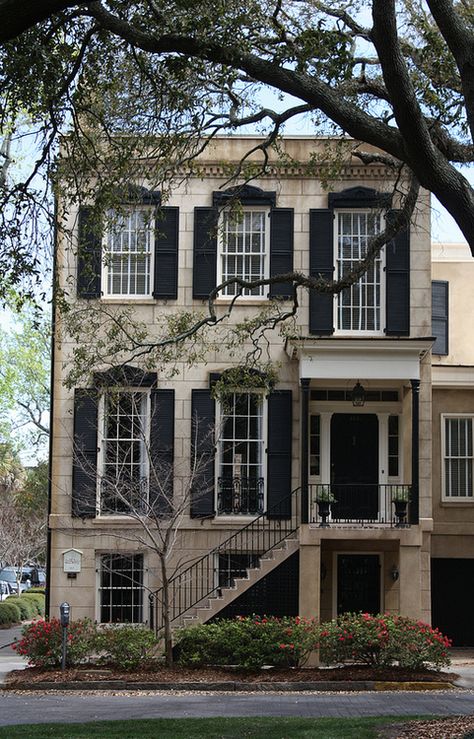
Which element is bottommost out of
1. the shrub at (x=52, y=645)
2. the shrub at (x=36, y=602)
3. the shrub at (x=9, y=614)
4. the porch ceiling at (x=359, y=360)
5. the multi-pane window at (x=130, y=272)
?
the shrub at (x=36, y=602)

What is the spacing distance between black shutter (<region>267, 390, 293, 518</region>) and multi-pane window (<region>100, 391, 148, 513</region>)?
2.53m

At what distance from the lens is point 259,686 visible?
2000 cm

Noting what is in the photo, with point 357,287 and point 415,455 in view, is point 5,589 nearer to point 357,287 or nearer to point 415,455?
point 357,287

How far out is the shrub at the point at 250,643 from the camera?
20.9 meters

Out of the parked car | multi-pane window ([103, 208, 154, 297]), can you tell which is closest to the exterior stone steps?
multi-pane window ([103, 208, 154, 297])

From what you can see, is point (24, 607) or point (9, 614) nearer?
point (9, 614)

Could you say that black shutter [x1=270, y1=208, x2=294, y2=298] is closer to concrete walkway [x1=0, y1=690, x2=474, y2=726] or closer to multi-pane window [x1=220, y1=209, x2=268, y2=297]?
multi-pane window [x1=220, y1=209, x2=268, y2=297]

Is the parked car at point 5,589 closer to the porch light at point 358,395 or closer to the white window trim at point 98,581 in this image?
the white window trim at point 98,581

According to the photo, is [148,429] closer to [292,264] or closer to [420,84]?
[292,264]

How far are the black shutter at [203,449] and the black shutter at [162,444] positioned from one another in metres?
0.45

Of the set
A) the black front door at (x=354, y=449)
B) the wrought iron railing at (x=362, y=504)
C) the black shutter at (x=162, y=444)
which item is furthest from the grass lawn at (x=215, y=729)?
the black front door at (x=354, y=449)

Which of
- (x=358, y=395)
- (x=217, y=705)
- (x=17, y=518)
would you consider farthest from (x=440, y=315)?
(x=17, y=518)

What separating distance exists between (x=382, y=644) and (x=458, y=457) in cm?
836

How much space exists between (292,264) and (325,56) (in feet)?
38.7
